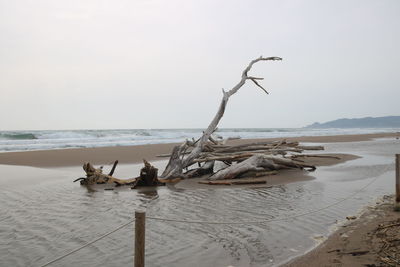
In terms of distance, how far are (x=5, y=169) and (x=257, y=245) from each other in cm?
1125

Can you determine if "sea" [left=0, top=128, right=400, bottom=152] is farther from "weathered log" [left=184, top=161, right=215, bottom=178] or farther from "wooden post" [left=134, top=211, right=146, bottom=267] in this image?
"wooden post" [left=134, top=211, right=146, bottom=267]

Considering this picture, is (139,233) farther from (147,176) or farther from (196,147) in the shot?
(196,147)

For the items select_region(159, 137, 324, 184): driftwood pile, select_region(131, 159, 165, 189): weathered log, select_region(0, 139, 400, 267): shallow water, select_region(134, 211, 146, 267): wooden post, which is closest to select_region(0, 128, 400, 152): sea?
select_region(159, 137, 324, 184): driftwood pile

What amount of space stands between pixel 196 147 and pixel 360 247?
23.0 feet

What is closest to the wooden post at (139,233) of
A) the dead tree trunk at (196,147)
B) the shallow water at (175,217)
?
the shallow water at (175,217)

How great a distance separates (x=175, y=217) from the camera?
5.53 metres

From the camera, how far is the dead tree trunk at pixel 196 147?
9.55m

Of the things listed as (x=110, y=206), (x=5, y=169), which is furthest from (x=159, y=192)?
(x=5, y=169)

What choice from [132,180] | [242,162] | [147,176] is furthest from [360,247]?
[132,180]

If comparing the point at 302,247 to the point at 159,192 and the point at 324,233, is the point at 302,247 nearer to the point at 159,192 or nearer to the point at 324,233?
the point at 324,233

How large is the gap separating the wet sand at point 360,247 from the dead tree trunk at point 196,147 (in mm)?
5408

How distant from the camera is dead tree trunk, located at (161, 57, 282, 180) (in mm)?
9555

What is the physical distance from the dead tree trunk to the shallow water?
114 centimetres

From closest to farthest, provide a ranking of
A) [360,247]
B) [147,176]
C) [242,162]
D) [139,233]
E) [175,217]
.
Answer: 1. [139,233]
2. [360,247]
3. [175,217]
4. [147,176]
5. [242,162]
